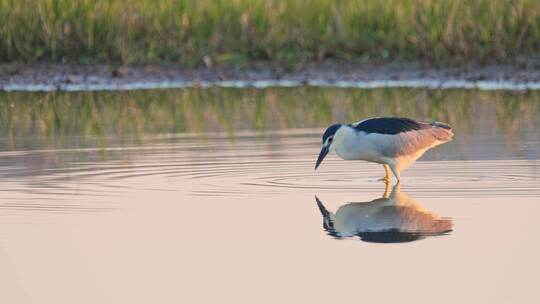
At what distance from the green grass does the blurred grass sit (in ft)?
4.10

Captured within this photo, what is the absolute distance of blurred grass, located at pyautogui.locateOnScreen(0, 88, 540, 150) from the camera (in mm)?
14289

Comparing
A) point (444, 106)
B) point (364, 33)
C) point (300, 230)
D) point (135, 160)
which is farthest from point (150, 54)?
point (300, 230)

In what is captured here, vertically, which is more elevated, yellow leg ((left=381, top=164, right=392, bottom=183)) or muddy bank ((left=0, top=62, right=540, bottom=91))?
yellow leg ((left=381, top=164, right=392, bottom=183))

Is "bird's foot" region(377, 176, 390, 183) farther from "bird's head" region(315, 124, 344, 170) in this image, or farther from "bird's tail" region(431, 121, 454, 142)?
"bird's tail" region(431, 121, 454, 142)

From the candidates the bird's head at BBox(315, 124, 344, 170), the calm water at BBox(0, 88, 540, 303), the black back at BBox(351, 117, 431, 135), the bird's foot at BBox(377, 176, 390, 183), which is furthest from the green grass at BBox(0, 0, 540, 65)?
the bird's head at BBox(315, 124, 344, 170)

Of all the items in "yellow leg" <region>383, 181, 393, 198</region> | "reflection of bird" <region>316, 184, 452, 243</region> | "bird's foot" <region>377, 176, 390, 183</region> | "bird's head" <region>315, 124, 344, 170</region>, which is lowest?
"bird's foot" <region>377, 176, 390, 183</region>

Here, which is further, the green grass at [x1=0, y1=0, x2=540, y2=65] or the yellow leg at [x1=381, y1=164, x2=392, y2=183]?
the green grass at [x1=0, y1=0, x2=540, y2=65]

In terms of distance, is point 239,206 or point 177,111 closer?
point 239,206

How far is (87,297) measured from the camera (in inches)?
283

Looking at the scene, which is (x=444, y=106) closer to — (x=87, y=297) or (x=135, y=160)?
(x=135, y=160)

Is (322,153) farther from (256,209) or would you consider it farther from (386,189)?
(256,209)

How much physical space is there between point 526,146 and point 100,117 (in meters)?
4.84

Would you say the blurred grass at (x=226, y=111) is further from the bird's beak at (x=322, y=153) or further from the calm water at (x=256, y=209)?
the bird's beak at (x=322, y=153)

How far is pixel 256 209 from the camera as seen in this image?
9688mm
